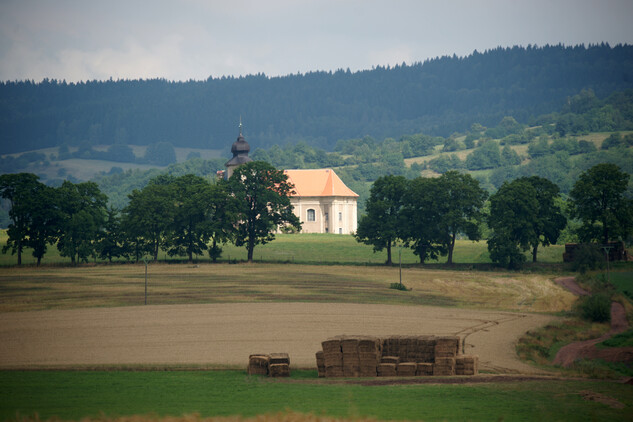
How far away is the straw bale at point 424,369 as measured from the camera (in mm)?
32250

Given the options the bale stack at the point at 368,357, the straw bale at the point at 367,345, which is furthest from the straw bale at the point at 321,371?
the straw bale at the point at 367,345

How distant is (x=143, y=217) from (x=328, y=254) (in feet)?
90.8

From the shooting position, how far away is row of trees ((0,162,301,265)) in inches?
3740

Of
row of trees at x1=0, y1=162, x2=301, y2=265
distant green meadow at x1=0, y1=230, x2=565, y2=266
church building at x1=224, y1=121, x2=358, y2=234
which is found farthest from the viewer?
church building at x1=224, y1=121, x2=358, y2=234

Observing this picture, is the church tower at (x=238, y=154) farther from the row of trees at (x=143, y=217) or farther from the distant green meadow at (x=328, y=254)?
the row of trees at (x=143, y=217)

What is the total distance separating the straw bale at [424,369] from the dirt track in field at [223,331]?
332 centimetres

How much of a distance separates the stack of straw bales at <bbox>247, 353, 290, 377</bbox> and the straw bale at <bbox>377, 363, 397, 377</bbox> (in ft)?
12.0

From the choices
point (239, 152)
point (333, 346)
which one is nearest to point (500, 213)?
point (239, 152)

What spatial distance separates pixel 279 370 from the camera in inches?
1266

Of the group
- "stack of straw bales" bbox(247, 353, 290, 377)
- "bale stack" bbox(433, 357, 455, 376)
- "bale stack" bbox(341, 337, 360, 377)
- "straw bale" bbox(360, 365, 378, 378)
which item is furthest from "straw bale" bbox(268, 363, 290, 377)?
"bale stack" bbox(433, 357, 455, 376)

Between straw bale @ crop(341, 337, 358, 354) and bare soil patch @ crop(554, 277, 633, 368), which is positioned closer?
straw bale @ crop(341, 337, 358, 354)

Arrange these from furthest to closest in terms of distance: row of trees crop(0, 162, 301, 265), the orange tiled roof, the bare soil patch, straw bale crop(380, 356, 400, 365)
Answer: the orange tiled roof
row of trees crop(0, 162, 301, 265)
the bare soil patch
straw bale crop(380, 356, 400, 365)

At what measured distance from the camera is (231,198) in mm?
101125

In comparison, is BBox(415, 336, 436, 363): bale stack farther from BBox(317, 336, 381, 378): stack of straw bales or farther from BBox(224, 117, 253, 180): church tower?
BBox(224, 117, 253, 180): church tower
